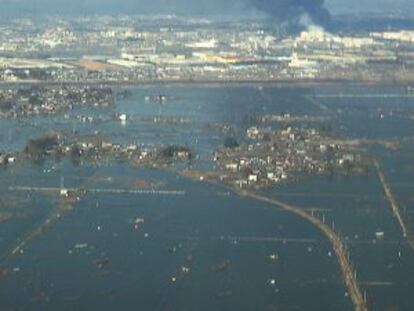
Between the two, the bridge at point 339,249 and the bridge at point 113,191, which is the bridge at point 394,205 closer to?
the bridge at point 339,249

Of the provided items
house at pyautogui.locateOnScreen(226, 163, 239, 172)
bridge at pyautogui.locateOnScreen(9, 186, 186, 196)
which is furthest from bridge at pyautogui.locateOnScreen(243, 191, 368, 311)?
house at pyautogui.locateOnScreen(226, 163, 239, 172)

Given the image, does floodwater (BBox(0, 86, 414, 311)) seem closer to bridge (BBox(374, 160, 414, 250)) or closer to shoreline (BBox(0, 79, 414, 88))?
bridge (BBox(374, 160, 414, 250))

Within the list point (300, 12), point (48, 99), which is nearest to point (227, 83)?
point (48, 99)

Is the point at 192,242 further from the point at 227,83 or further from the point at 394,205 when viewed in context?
the point at 227,83

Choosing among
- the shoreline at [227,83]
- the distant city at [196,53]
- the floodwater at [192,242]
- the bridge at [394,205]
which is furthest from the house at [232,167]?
the distant city at [196,53]

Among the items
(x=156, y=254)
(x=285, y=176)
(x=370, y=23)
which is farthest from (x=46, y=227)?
(x=370, y=23)

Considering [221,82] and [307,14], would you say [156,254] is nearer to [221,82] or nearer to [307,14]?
[221,82]

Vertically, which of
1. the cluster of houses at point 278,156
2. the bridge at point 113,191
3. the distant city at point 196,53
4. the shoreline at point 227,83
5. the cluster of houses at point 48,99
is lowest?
the distant city at point 196,53
